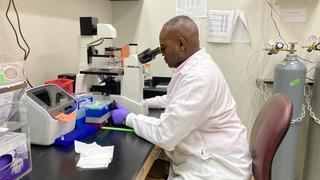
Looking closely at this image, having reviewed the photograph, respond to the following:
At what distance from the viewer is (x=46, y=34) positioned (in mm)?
1768

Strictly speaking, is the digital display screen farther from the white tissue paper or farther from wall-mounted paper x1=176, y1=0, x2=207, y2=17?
wall-mounted paper x1=176, y1=0, x2=207, y2=17

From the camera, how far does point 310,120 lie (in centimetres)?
245

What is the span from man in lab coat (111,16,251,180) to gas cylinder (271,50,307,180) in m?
0.99

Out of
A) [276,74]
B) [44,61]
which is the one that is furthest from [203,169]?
[276,74]

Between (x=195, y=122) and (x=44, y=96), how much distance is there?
67 centimetres

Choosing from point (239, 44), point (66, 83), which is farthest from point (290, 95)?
point (66, 83)

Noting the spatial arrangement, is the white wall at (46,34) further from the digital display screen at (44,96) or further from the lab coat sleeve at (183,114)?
the lab coat sleeve at (183,114)

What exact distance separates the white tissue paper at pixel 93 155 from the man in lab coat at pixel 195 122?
0.72 ft

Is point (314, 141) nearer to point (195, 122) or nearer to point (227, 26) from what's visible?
point (227, 26)

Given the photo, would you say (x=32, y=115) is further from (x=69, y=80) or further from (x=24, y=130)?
(x=69, y=80)

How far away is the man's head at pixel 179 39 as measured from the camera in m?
1.34

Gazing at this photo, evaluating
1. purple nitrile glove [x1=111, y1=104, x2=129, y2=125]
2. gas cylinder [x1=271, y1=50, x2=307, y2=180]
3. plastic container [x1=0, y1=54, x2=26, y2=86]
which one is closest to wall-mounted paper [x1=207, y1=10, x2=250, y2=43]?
gas cylinder [x1=271, y1=50, x2=307, y2=180]

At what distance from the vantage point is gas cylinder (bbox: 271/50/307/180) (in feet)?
7.12

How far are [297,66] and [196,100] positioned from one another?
1305 mm
